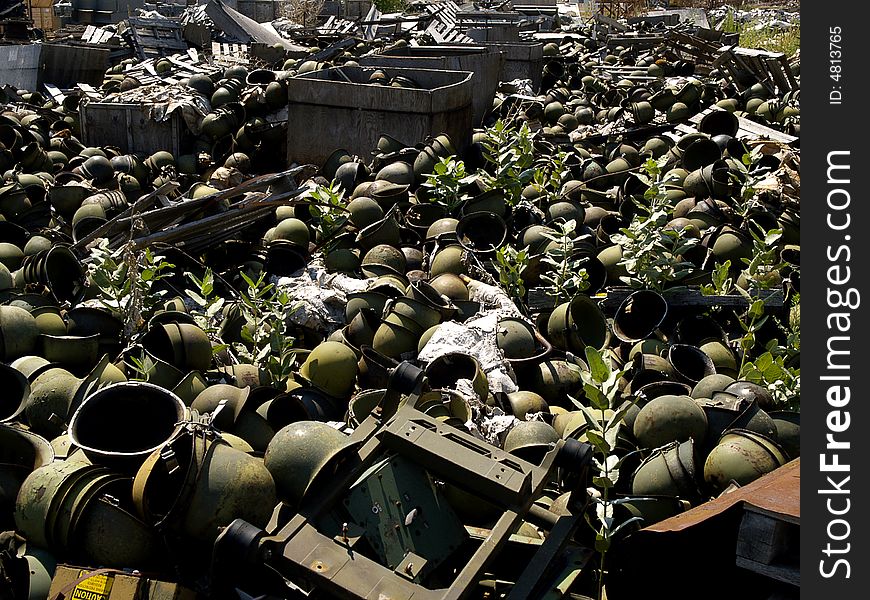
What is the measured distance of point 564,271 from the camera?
249 inches

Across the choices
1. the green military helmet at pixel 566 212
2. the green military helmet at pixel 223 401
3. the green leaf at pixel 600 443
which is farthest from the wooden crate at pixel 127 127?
the green leaf at pixel 600 443

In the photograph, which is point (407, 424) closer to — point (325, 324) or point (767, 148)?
point (325, 324)

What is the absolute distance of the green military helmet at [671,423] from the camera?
4.36 meters

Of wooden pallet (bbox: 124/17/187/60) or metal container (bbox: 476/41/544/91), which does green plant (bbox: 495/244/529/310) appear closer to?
metal container (bbox: 476/41/544/91)

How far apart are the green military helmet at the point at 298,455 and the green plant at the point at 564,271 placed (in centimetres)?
285

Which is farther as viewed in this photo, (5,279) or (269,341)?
(5,279)

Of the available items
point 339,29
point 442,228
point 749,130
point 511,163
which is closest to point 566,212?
point 511,163

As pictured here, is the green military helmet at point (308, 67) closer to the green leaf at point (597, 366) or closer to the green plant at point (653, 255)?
the green plant at point (653, 255)

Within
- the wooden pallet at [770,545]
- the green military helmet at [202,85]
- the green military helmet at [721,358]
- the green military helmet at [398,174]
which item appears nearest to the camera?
the wooden pallet at [770,545]

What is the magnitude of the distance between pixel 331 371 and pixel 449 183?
9.99 feet

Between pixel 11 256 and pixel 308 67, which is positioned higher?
pixel 308 67

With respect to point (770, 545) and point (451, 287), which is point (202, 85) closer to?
point (451, 287)

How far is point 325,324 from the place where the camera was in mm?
6320
